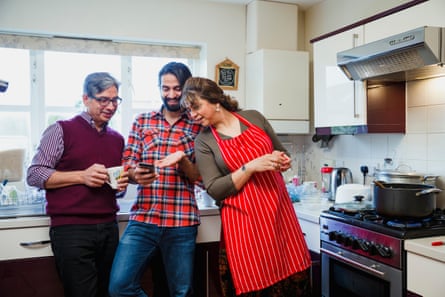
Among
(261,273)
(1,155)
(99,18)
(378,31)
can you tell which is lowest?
(261,273)

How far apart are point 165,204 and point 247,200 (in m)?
0.41

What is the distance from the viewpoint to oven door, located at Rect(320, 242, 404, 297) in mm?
1884

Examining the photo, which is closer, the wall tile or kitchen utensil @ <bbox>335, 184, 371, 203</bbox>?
the wall tile

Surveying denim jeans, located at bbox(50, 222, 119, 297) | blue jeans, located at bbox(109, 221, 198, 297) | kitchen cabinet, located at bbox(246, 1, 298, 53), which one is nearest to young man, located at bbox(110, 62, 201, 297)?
blue jeans, located at bbox(109, 221, 198, 297)

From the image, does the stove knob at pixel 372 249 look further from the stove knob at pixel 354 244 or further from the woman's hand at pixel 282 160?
the woman's hand at pixel 282 160

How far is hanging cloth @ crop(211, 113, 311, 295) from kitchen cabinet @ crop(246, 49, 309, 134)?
4.35 ft

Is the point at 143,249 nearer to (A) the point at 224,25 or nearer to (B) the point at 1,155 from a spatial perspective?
(B) the point at 1,155

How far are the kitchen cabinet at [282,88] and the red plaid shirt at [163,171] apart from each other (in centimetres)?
121

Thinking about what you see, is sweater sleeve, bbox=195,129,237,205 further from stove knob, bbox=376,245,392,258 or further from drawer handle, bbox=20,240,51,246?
drawer handle, bbox=20,240,51,246

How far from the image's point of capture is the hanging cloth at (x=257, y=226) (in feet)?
5.78

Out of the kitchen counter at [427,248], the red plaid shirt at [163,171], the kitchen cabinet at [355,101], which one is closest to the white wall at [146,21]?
the kitchen cabinet at [355,101]

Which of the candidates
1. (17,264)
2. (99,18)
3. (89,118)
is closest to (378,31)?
(89,118)

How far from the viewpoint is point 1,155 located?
236 cm

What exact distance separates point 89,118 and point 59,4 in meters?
1.38
